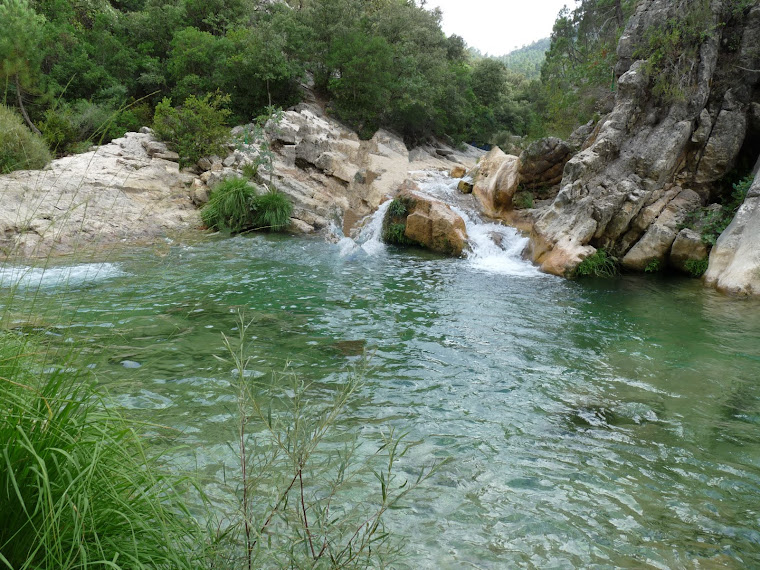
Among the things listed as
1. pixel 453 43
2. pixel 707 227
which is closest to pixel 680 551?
pixel 707 227

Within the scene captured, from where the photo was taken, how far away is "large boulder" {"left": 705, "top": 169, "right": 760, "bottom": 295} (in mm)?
9180

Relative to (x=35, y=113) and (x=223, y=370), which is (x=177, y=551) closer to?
(x=223, y=370)

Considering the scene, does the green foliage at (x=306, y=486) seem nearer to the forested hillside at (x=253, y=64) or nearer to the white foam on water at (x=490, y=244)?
the white foam on water at (x=490, y=244)

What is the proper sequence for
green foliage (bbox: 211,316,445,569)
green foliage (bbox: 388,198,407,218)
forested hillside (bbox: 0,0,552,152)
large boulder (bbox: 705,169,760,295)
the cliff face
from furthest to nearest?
forested hillside (bbox: 0,0,552,152) < green foliage (bbox: 388,198,407,218) < the cliff face < large boulder (bbox: 705,169,760,295) < green foliage (bbox: 211,316,445,569)

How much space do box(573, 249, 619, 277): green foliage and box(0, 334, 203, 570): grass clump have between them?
10.4 m

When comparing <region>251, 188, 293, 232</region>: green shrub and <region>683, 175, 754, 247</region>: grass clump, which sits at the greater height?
<region>683, 175, 754, 247</region>: grass clump

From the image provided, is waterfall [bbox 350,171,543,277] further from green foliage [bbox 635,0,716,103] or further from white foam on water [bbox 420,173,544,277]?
green foliage [bbox 635,0,716,103]

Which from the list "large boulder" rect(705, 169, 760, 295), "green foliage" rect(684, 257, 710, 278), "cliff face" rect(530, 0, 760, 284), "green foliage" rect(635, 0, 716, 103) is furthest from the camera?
"green foliage" rect(635, 0, 716, 103)

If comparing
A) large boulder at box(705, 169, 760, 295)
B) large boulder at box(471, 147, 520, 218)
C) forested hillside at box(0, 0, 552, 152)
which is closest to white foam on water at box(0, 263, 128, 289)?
large boulder at box(705, 169, 760, 295)

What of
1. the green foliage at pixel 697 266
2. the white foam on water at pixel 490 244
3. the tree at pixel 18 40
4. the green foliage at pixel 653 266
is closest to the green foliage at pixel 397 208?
the white foam on water at pixel 490 244

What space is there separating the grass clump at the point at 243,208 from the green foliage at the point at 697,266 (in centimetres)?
1012

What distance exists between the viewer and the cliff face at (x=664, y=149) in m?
11.5

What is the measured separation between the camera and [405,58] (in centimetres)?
2559

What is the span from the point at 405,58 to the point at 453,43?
13.1 meters
